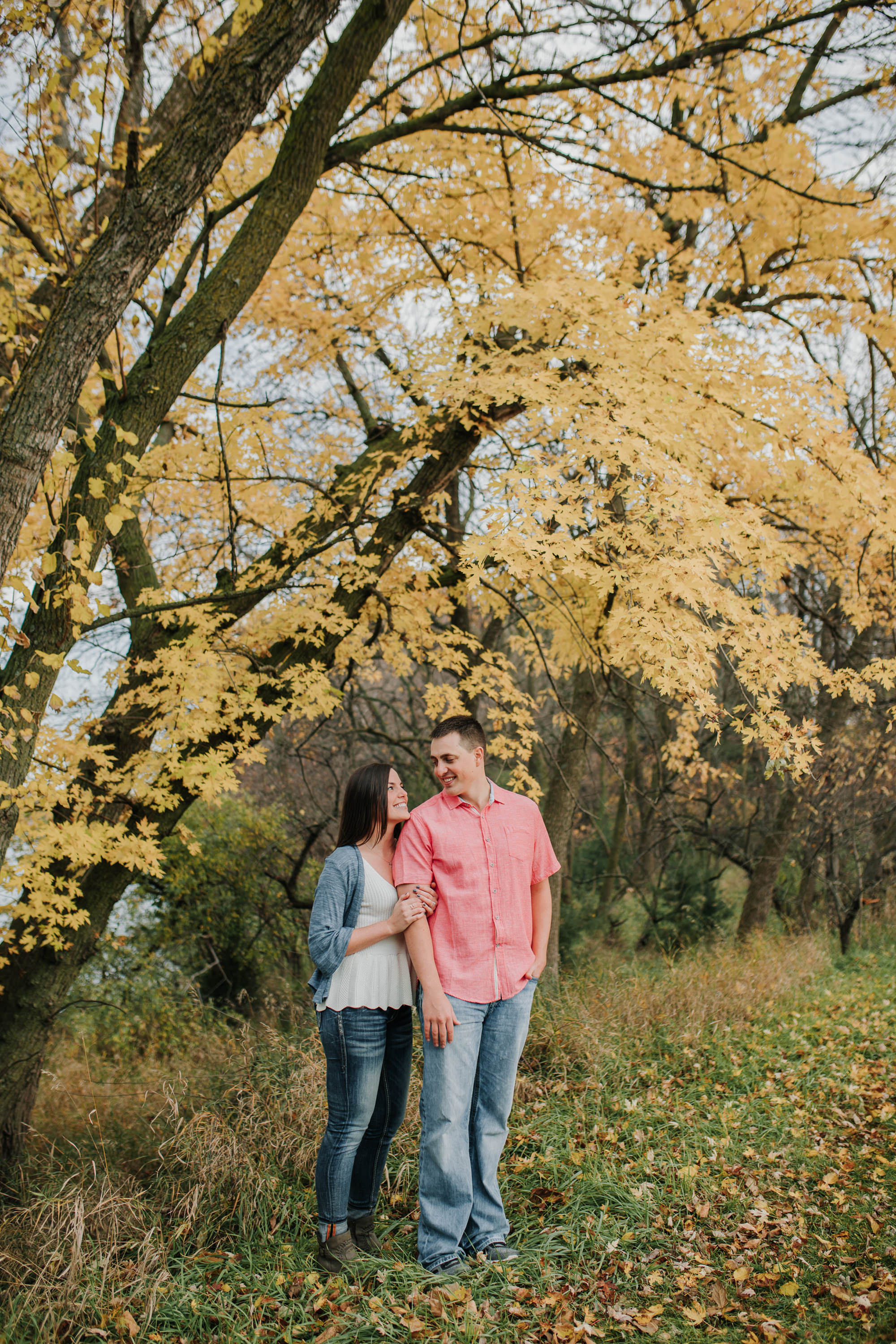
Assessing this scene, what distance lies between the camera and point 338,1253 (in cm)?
262

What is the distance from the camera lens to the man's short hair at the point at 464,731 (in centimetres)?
270

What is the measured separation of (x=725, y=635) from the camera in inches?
150

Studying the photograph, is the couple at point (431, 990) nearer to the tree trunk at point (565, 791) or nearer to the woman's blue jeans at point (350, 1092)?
the woman's blue jeans at point (350, 1092)

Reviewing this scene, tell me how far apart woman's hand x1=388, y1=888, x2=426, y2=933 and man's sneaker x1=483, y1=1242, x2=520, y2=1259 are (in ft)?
3.69

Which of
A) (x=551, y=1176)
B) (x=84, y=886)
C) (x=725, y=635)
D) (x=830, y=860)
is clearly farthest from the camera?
(x=830, y=860)

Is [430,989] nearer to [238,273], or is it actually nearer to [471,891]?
[471,891]

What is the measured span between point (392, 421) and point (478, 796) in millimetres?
3558

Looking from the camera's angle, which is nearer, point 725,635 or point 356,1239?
point 356,1239

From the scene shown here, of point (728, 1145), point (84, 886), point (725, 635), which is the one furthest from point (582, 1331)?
point (84, 886)

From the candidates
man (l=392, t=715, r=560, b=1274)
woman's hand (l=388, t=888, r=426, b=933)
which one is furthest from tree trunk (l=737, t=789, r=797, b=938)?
woman's hand (l=388, t=888, r=426, b=933)

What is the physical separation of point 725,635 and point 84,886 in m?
3.81

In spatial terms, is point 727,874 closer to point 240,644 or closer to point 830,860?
point 830,860

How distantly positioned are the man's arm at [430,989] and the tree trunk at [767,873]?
6.68 m

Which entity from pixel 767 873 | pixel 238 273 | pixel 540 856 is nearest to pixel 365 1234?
pixel 540 856
